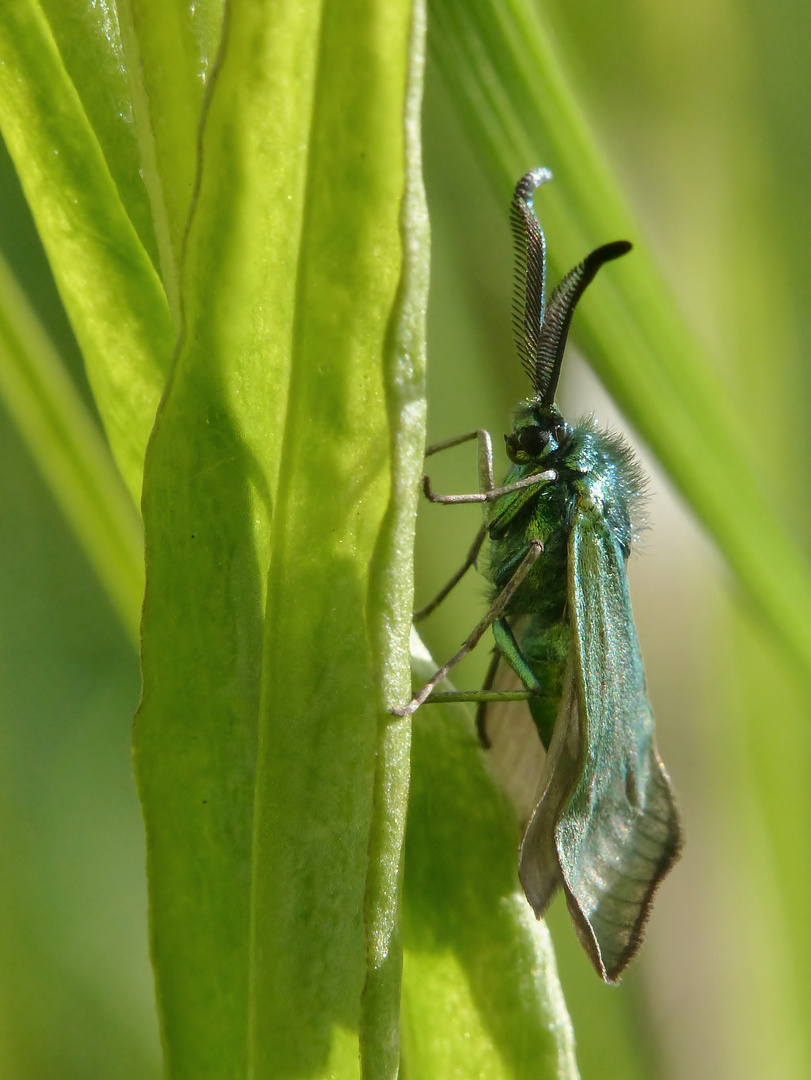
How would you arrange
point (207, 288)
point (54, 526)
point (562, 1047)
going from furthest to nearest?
point (54, 526), point (562, 1047), point (207, 288)

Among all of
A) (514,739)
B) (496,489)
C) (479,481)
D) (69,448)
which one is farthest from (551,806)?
(69,448)

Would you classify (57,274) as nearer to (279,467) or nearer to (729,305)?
(279,467)

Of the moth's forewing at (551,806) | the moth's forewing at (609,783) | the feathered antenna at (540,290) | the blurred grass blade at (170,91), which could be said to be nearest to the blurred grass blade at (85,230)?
the blurred grass blade at (170,91)

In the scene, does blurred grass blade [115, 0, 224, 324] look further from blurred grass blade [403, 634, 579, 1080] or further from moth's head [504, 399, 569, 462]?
moth's head [504, 399, 569, 462]

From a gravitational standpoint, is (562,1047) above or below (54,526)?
below

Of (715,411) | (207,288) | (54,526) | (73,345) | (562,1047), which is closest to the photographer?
(207,288)

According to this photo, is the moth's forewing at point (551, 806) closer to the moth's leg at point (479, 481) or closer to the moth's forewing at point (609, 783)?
the moth's forewing at point (609, 783)

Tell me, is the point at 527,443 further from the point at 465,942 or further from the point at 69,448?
the point at 465,942

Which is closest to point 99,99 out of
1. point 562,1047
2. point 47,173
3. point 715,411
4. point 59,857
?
point 47,173
